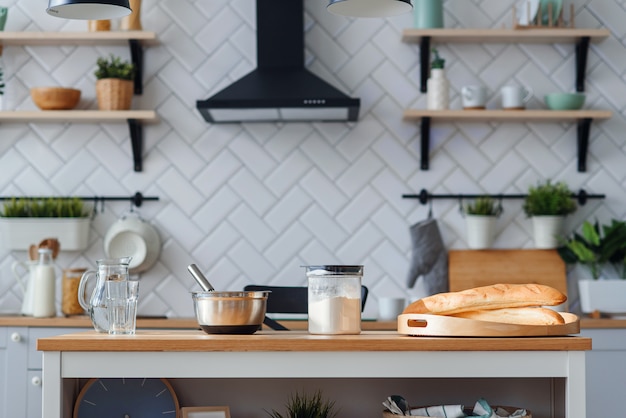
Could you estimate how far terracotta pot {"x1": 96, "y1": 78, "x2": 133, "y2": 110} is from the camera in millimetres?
3994

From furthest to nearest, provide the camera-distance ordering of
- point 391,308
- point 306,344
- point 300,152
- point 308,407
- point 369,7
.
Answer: point 300,152
point 391,308
point 369,7
point 308,407
point 306,344

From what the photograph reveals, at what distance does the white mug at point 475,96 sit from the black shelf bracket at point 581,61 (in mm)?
513

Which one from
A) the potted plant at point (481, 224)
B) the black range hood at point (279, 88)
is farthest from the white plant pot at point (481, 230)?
the black range hood at point (279, 88)

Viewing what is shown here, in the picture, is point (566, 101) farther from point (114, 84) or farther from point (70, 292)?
Result: point (70, 292)

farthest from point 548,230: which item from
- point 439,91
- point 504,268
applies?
point 439,91

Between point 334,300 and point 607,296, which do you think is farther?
point 607,296

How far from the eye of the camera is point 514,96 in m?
4.00

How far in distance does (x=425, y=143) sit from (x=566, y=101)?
0.68 metres

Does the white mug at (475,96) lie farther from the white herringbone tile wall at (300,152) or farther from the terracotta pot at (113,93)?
the terracotta pot at (113,93)

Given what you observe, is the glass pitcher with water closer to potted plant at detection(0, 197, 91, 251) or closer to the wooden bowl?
potted plant at detection(0, 197, 91, 251)

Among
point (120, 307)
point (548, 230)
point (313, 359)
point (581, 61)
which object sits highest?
point (581, 61)

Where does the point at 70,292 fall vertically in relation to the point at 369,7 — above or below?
below

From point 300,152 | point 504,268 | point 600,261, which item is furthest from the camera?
point 300,152

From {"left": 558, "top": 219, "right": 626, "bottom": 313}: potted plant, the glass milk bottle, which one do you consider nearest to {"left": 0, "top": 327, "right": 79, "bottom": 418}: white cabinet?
the glass milk bottle
